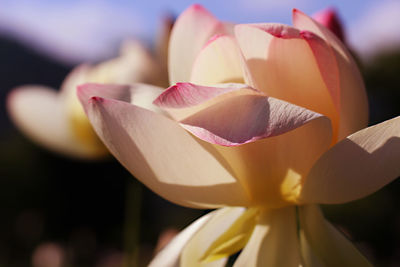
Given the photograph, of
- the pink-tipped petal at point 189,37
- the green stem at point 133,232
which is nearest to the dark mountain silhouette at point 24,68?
the green stem at point 133,232

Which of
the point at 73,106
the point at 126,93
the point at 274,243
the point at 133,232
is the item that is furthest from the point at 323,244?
the point at 73,106

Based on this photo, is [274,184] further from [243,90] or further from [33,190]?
[33,190]

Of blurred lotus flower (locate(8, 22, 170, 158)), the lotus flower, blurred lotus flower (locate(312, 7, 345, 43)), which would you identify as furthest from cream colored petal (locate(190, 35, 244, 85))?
blurred lotus flower (locate(8, 22, 170, 158))

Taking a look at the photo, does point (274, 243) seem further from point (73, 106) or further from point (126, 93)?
point (73, 106)

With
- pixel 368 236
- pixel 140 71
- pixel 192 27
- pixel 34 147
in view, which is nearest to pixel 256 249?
pixel 192 27

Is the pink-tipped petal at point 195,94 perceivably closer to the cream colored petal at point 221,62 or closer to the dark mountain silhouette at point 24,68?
the cream colored petal at point 221,62

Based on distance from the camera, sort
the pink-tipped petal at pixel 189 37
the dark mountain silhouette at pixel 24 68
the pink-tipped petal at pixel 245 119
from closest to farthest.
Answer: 1. the pink-tipped petal at pixel 245 119
2. the pink-tipped petal at pixel 189 37
3. the dark mountain silhouette at pixel 24 68

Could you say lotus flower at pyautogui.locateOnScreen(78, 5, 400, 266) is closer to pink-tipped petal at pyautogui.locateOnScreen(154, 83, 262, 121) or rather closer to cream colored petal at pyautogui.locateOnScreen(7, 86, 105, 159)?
pink-tipped petal at pyautogui.locateOnScreen(154, 83, 262, 121)
